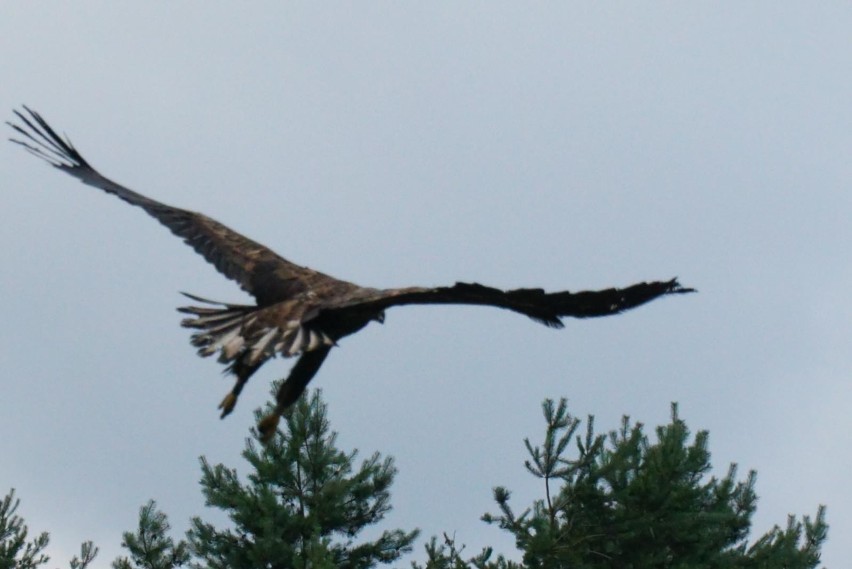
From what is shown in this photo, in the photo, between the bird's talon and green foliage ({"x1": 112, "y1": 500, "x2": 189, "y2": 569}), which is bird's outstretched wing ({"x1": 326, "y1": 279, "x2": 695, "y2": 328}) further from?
green foliage ({"x1": 112, "y1": 500, "x2": 189, "y2": 569})

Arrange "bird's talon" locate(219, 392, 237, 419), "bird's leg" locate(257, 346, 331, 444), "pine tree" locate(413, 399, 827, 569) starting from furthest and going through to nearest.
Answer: "pine tree" locate(413, 399, 827, 569), "bird's leg" locate(257, 346, 331, 444), "bird's talon" locate(219, 392, 237, 419)

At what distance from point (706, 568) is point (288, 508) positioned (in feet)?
16.2

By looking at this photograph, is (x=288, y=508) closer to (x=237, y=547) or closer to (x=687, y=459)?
(x=237, y=547)

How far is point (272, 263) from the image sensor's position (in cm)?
1148

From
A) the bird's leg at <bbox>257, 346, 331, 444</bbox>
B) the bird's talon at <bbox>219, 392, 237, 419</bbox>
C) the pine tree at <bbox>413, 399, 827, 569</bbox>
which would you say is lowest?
the bird's talon at <bbox>219, 392, 237, 419</bbox>

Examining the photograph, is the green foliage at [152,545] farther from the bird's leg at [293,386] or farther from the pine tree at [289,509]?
the bird's leg at [293,386]

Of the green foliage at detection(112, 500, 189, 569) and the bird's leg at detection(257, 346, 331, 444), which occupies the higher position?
the green foliage at detection(112, 500, 189, 569)

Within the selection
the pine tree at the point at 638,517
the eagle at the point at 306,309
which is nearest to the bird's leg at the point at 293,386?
the eagle at the point at 306,309

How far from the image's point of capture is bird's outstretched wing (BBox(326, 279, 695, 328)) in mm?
9523

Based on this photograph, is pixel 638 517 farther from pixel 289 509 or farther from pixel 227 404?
pixel 227 404

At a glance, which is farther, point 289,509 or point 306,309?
point 289,509

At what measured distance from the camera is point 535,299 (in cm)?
970

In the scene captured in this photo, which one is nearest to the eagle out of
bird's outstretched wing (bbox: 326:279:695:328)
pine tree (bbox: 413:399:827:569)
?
bird's outstretched wing (bbox: 326:279:695:328)

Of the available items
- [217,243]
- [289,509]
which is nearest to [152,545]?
[289,509]
